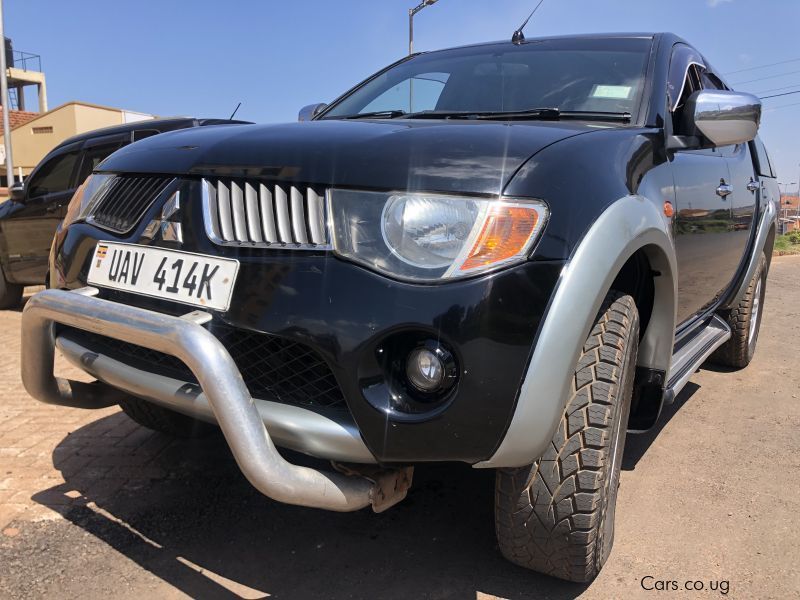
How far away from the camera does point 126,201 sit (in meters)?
2.07

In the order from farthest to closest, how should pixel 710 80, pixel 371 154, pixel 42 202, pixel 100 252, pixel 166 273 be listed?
pixel 42 202, pixel 710 80, pixel 100 252, pixel 166 273, pixel 371 154

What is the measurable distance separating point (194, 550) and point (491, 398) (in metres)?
1.25

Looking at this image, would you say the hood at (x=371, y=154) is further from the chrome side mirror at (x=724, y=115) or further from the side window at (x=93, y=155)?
the side window at (x=93, y=155)

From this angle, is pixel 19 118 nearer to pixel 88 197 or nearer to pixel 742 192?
pixel 88 197

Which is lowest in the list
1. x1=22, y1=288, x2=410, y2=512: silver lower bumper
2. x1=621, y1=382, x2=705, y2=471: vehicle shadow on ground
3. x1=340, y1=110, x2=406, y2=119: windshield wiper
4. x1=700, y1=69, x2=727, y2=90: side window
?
x1=621, y1=382, x2=705, y2=471: vehicle shadow on ground

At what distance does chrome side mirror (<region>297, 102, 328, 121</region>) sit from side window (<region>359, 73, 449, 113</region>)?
40 cm

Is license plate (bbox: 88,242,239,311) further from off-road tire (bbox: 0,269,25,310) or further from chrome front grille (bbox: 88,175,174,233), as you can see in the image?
off-road tire (bbox: 0,269,25,310)

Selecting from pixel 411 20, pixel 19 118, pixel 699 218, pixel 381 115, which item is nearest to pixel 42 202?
pixel 381 115

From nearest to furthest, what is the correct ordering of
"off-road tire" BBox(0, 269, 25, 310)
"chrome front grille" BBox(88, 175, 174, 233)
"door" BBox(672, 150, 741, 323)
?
"chrome front grille" BBox(88, 175, 174, 233)
"door" BBox(672, 150, 741, 323)
"off-road tire" BBox(0, 269, 25, 310)

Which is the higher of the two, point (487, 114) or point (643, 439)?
point (487, 114)

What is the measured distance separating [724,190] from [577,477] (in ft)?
6.39

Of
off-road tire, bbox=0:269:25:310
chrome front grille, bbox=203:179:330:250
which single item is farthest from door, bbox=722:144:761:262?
off-road tire, bbox=0:269:25:310

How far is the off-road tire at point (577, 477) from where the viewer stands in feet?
5.66

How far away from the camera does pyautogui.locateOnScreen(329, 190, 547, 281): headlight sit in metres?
1.54
